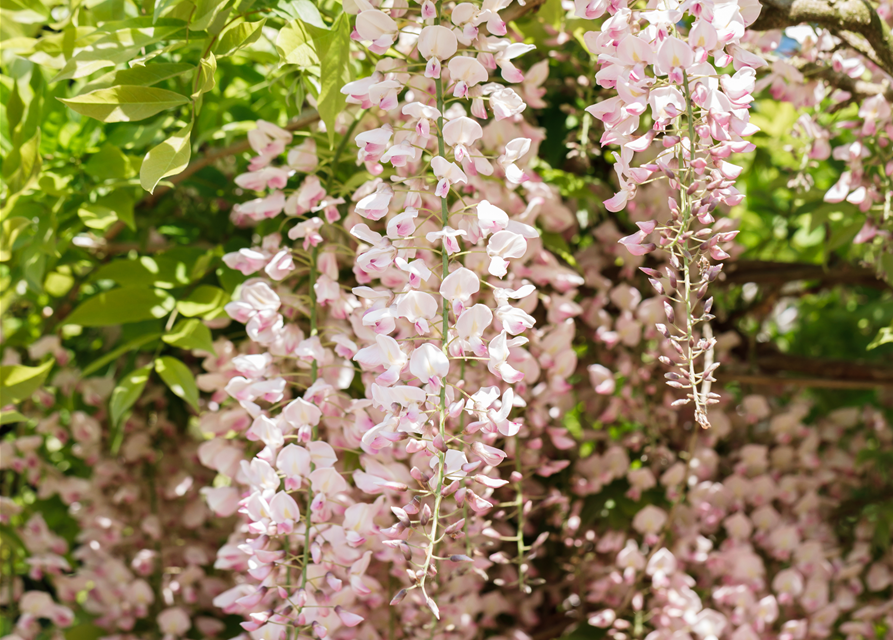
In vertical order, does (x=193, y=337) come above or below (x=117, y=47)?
below

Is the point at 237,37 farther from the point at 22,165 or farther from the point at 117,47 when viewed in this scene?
the point at 22,165

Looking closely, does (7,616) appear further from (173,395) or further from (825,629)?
(825,629)

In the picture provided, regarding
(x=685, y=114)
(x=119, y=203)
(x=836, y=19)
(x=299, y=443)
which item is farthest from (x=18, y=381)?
(x=836, y=19)

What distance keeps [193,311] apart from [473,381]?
324mm

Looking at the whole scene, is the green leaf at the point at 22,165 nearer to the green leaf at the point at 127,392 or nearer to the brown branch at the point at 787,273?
the green leaf at the point at 127,392

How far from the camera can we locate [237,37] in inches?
27.5

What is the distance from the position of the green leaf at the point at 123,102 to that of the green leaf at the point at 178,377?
0.98 ft

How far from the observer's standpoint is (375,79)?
671mm

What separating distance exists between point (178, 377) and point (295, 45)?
386 millimetres

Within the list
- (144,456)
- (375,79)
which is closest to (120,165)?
(375,79)

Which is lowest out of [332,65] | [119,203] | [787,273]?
[787,273]

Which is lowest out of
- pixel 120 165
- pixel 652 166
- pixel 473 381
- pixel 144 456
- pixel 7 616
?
pixel 7 616

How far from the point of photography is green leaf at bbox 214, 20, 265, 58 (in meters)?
0.69

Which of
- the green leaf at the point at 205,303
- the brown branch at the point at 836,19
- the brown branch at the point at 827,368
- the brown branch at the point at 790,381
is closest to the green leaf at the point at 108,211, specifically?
the green leaf at the point at 205,303
